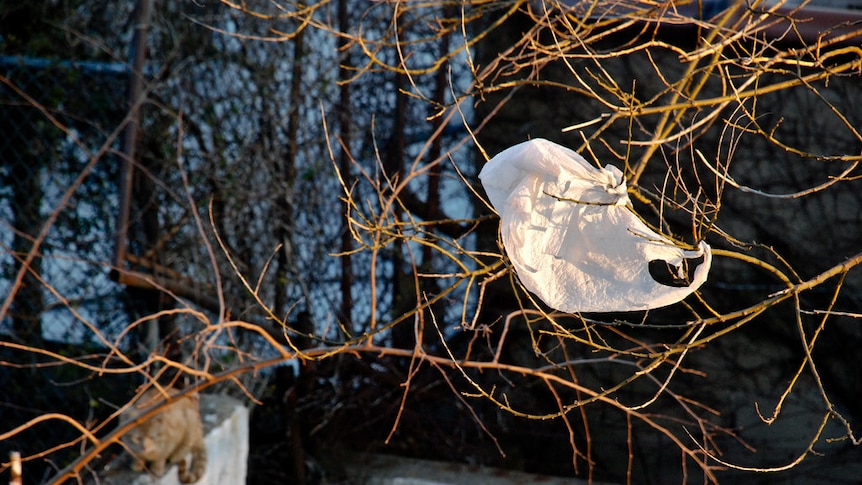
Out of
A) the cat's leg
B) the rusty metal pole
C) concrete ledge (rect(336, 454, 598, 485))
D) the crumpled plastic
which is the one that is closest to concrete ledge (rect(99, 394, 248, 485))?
the cat's leg

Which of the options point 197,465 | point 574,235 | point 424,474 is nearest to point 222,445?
point 197,465

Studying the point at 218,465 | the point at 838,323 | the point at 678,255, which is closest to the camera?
the point at 678,255

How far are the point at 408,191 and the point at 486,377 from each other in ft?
3.81

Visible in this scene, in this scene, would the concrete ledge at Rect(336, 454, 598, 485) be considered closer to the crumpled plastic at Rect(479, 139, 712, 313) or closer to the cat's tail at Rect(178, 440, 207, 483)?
the cat's tail at Rect(178, 440, 207, 483)

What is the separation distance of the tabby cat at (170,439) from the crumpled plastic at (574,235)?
6.63 feet

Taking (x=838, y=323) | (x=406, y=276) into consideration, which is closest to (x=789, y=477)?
(x=838, y=323)

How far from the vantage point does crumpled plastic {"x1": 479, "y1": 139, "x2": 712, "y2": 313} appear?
196 centimetres

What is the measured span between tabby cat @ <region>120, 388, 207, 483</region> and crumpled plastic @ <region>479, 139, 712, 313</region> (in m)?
2.02

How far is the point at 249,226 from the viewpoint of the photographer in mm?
4602

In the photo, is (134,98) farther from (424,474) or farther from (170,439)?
(424,474)

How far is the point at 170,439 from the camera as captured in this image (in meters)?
3.60

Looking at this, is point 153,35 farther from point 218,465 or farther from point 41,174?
point 218,465

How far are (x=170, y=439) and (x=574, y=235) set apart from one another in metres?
2.34

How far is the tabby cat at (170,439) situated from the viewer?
3.54m
